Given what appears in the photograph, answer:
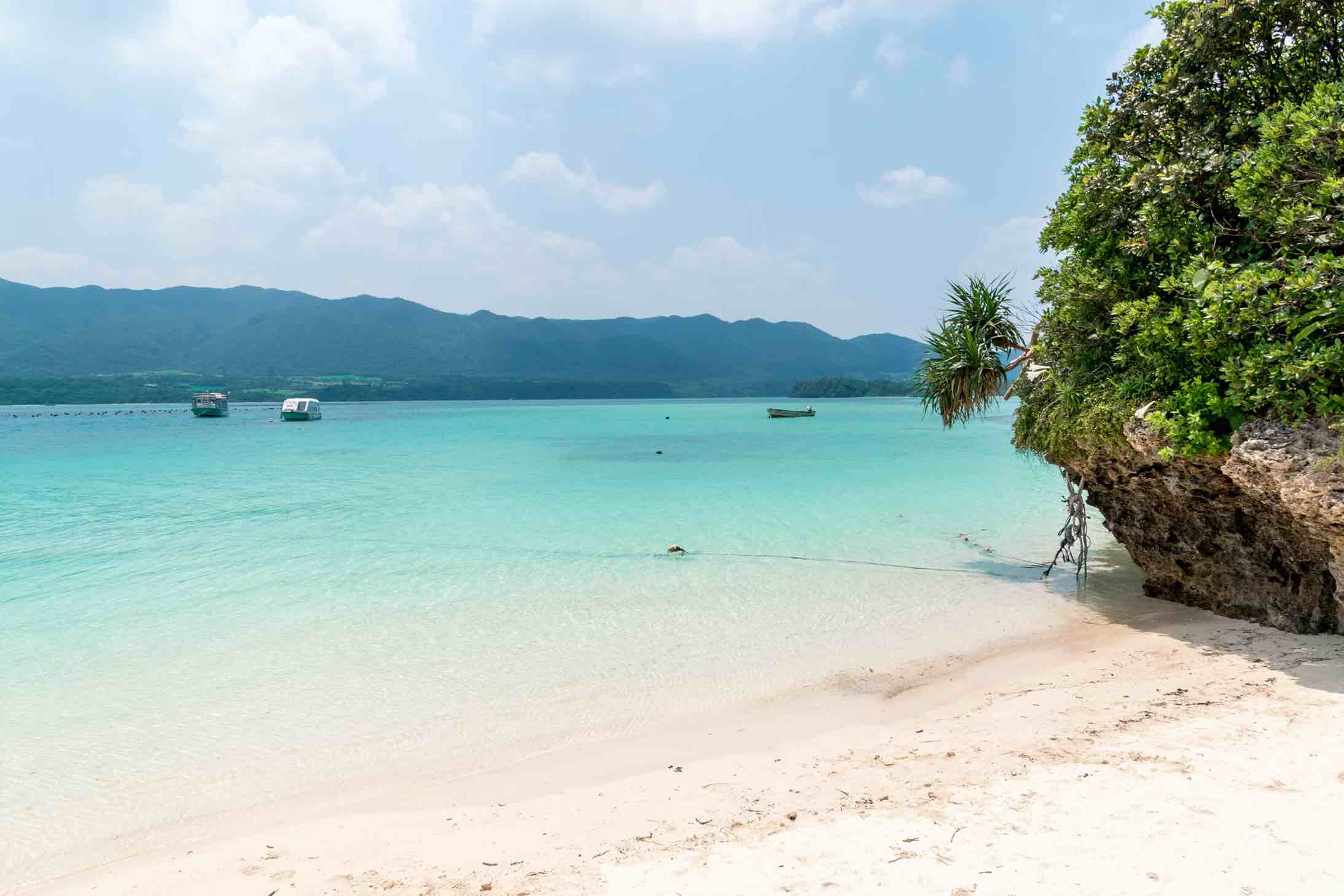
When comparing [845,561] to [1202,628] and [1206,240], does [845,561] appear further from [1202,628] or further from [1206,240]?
[1206,240]

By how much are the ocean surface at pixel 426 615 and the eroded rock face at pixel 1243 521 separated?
1354 millimetres

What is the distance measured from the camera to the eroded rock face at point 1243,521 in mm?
5457

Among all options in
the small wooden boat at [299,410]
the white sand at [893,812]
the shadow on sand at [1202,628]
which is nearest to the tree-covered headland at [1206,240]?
the shadow on sand at [1202,628]

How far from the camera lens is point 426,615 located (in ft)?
30.0

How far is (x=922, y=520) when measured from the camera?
15.2 meters

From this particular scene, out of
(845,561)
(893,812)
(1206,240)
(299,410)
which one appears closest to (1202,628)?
(1206,240)

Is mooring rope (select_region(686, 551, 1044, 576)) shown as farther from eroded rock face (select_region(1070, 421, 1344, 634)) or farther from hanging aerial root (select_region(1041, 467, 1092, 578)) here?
eroded rock face (select_region(1070, 421, 1344, 634))

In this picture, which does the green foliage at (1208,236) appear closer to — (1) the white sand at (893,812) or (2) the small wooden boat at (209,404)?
(1) the white sand at (893,812)

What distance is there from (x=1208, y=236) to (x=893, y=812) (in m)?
5.84

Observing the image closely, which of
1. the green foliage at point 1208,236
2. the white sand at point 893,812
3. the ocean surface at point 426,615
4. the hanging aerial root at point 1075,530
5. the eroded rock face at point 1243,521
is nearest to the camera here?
the white sand at point 893,812

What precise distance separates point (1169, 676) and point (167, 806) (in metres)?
7.85

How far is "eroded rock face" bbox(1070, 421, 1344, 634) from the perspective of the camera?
17.9 ft

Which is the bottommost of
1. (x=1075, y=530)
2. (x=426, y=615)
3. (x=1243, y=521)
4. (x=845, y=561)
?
(x=426, y=615)

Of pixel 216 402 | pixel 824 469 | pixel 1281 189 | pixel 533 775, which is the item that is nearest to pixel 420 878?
pixel 533 775
